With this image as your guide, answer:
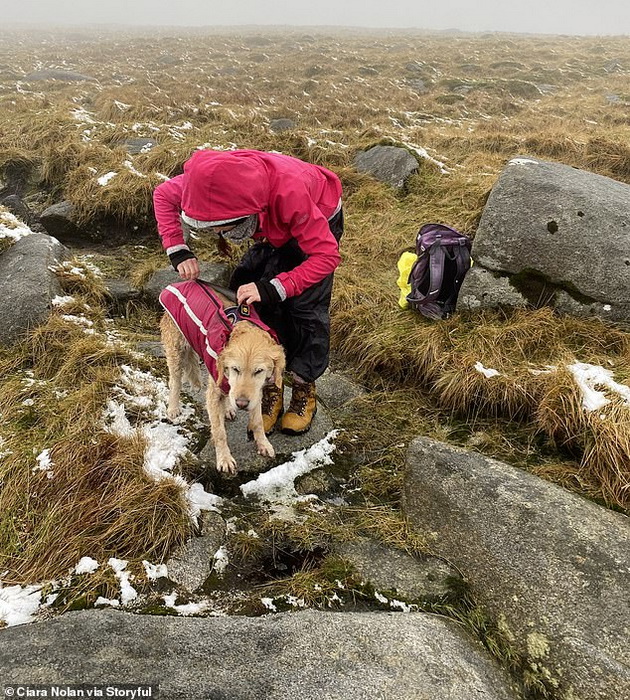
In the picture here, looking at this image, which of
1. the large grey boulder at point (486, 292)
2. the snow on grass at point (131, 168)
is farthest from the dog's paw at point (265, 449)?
the snow on grass at point (131, 168)

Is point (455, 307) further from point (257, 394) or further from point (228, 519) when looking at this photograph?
point (228, 519)

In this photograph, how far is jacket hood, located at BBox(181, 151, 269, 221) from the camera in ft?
11.4

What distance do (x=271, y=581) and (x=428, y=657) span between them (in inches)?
49.1

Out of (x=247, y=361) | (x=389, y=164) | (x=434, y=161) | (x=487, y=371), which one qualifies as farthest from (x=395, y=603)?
(x=434, y=161)

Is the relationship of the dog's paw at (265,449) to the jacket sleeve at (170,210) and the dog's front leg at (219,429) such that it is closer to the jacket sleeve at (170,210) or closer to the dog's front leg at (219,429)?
the dog's front leg at (219,429)

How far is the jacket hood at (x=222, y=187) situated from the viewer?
11.4 ft

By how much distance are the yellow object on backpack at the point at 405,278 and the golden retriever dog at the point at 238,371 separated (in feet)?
9.95

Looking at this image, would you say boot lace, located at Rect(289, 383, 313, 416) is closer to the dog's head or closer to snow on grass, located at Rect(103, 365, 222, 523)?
the dog's head

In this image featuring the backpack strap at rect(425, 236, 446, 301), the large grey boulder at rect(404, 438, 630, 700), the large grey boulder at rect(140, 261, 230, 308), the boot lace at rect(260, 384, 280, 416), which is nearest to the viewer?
the large grey boulder at rect(404, 438, 630, 700)

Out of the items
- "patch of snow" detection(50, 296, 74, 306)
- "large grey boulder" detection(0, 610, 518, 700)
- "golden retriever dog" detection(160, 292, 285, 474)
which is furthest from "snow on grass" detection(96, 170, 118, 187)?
"large grey boulder" detection(0, 610, 518, 700)

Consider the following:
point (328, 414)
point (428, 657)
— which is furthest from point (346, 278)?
point (428, 657)

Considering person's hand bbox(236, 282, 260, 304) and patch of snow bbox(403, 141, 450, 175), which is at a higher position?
patch of snow bbox(403, 141, 450, 175)

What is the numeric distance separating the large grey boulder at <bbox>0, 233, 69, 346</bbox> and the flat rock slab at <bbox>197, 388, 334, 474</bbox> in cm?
299

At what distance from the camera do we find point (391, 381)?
19.5ft
